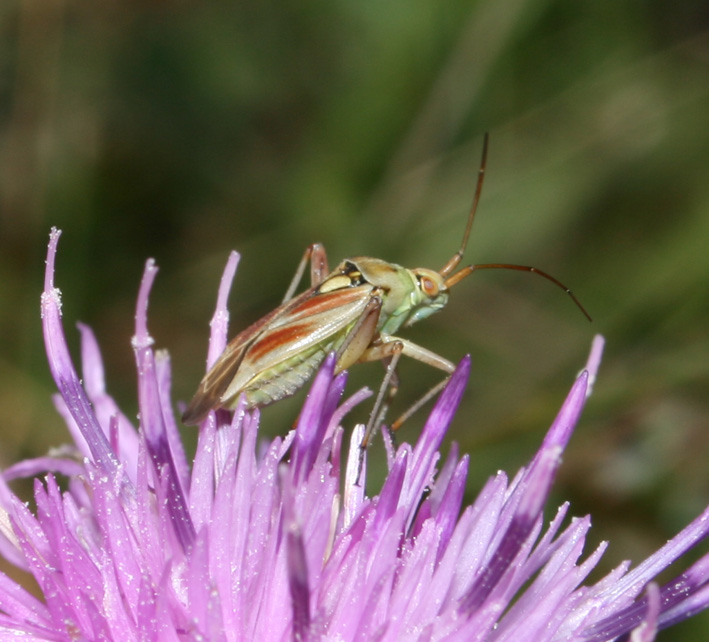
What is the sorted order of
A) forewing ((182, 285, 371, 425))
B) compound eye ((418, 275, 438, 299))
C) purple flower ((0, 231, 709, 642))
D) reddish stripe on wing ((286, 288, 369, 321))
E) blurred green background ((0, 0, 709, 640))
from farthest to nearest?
blurred green background ((0, 0, 709, 640))
compound eye ((418, 275, 438, 299))
reddish stripe on wing ((286, 288, 369, 321))
forewing ((182, 285, 371, 425))
purple flower ((0, 231, 709, 642))

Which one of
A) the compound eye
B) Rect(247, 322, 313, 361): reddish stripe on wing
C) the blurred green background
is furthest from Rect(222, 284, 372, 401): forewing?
the blurred green background

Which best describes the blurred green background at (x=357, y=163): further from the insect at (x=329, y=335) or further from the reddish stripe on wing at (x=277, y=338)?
the reddish stripe on wing at (x=277, y=338)

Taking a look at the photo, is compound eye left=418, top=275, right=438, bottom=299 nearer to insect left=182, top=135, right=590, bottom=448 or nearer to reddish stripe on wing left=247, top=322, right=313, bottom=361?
insect left=182, top=135, right=590, bottom=448

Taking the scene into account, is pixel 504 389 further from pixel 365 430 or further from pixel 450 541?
pixel 450 541

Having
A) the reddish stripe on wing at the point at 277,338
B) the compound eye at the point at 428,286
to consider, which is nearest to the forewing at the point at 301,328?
the reddish stripe on wing at the point at 277,338

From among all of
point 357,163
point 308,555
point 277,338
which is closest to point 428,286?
point 277,338

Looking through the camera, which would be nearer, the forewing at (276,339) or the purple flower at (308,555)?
the purple flower at (308,555)

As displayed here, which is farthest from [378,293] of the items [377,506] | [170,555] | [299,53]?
[299,53]
